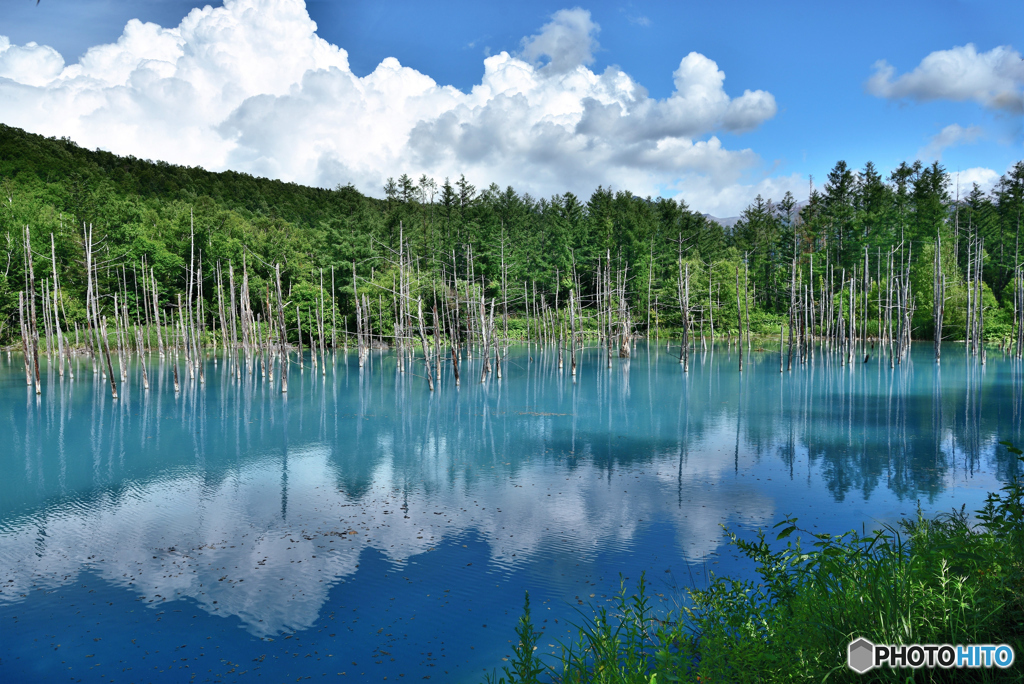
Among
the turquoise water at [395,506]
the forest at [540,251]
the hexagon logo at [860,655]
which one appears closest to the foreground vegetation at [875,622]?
the hexagon logo at [860,655]

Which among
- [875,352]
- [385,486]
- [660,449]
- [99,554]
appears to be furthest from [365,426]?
[875,352]

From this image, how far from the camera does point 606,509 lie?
38.2ft

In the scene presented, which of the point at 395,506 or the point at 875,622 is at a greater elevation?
the point at 875,622

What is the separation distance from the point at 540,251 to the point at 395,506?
5335cm

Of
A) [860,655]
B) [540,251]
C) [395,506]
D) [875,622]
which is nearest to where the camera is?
[860,655]

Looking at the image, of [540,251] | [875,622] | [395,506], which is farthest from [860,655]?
[540,251]

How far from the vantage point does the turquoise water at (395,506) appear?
732 centimetres

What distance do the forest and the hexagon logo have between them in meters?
37.5

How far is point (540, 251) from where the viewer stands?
63875 millimetres

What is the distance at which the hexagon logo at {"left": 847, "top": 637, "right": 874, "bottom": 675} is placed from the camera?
3801 millimetres

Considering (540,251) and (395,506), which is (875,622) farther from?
(540,251)

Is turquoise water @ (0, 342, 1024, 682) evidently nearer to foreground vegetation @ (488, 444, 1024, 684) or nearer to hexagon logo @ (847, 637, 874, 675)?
foreground vegetation @ (488, 444, 1024, 684)

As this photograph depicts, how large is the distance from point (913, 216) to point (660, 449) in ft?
175

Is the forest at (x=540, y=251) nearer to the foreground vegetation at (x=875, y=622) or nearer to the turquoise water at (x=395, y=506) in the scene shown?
the turquoise water at (x=395, y=506)
